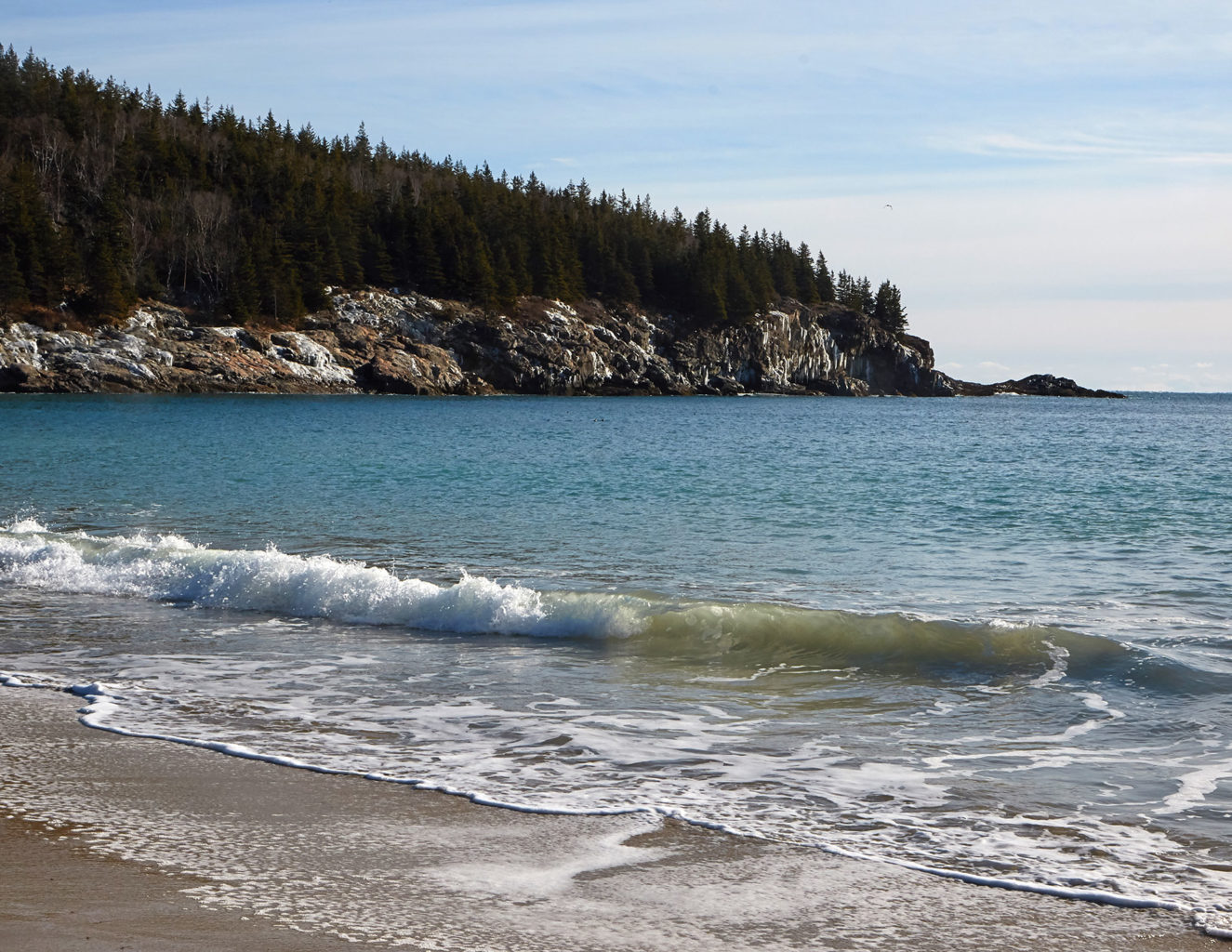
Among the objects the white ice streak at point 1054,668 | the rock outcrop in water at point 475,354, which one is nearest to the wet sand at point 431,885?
the white ice streak at point 1054,668

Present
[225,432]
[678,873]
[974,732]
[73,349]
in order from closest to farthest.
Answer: [678,873]
[974,732]
[225,432]
[73,349]

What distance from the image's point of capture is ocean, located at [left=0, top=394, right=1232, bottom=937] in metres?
6.36

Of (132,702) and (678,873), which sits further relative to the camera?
(132,702)

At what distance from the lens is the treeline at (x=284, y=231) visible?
98688 millimetres

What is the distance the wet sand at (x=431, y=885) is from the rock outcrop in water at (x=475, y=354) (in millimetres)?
86183

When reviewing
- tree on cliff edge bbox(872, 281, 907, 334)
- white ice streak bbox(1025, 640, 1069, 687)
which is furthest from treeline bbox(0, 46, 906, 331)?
white ice streak bbox(1025, 640, 1069, 687)

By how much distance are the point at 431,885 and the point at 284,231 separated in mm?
119480

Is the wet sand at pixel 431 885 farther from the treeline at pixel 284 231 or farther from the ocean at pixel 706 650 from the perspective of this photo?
the treeline at pixel 284 231

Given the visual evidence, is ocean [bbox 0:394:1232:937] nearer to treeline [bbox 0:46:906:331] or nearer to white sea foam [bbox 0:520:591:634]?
white sea foam [bbox 0:520:591:634]

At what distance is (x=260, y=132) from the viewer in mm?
143250

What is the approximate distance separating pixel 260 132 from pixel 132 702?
14914cm

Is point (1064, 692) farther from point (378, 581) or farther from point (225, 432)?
point (225, 432)

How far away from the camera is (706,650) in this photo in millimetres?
11328

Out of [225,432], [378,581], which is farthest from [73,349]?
[378,581]
